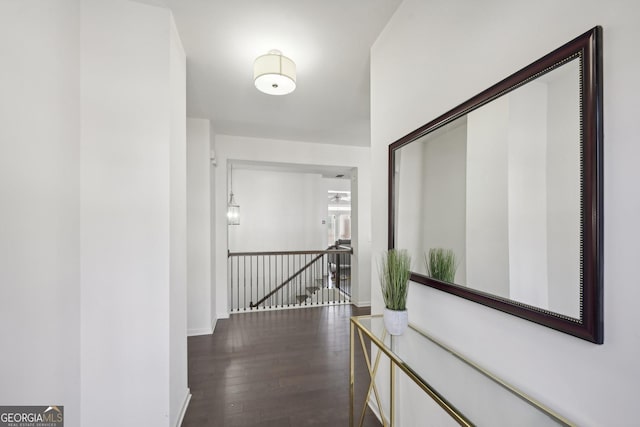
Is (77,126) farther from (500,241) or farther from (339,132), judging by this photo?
(339,132)

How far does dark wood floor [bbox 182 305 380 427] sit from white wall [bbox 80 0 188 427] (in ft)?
1.87

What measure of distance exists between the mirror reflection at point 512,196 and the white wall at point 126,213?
1641 mm

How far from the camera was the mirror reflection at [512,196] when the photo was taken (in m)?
0.78

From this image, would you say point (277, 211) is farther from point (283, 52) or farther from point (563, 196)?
point (563, 196)

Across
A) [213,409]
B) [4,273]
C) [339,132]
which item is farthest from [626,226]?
[339,132]

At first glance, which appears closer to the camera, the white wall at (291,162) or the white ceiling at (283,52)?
the white ceiling at (283,52)

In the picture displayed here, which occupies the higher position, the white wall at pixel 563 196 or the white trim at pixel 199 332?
the white wall at pixel 563 196

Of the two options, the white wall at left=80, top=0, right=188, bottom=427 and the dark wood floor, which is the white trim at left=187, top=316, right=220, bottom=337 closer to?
the dark wood floor

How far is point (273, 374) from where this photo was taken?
254 cm

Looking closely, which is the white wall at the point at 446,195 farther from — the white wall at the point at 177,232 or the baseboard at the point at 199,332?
the baseboard at the point at 199,332

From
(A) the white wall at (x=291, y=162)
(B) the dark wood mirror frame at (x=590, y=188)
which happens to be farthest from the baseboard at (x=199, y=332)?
(B) the dark wood mirror frame at (x=590, y=188)

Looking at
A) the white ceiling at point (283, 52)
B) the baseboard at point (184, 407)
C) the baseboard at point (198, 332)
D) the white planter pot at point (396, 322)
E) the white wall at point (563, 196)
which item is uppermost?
the white ceiling at point (283, 52)

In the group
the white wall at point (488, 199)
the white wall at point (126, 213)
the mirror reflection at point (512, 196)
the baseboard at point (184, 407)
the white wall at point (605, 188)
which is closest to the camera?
the white wall at point (605, 188)

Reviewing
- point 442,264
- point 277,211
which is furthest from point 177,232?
point 277,211
